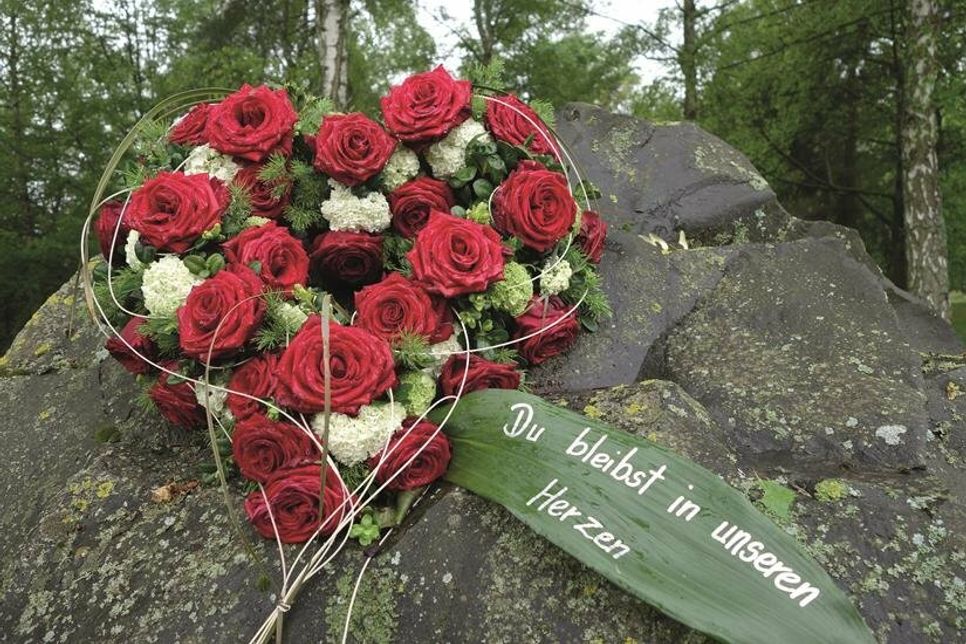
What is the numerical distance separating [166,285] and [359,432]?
843 millimetres

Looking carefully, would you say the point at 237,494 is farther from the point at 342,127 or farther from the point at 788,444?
the point at 788,444

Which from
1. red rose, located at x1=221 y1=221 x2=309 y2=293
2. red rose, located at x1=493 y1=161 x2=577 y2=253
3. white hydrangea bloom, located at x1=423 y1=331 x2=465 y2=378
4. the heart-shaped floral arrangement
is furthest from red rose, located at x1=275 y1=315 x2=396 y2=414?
red rose, located at x1=493 y1=161 x2=577 y2=253

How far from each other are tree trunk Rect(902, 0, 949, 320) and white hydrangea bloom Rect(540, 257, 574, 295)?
659cm

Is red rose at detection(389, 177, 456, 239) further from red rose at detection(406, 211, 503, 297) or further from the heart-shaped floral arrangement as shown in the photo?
red rose at detection(406, 211, 503, 297)

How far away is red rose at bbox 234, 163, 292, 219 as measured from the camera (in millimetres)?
2570

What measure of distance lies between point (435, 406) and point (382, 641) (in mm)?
703

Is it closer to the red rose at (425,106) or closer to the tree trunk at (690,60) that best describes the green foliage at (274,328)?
the red rose at (425,106)

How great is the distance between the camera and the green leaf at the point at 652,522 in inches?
57.8

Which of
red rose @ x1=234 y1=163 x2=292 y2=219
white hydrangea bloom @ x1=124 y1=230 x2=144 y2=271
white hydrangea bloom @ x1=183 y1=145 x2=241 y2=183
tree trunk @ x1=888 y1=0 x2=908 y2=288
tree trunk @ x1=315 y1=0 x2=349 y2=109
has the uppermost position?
tree trunk @ x1=315 y1=0 x2=349 y2=109

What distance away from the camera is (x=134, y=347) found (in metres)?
2.29

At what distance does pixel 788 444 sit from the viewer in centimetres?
223

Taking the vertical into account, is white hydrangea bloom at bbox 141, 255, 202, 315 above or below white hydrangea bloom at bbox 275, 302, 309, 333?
above

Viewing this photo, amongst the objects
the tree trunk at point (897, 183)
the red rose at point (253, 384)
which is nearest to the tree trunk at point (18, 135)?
the red rose at point (253, 384)

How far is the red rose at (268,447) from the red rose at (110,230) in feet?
3.42
